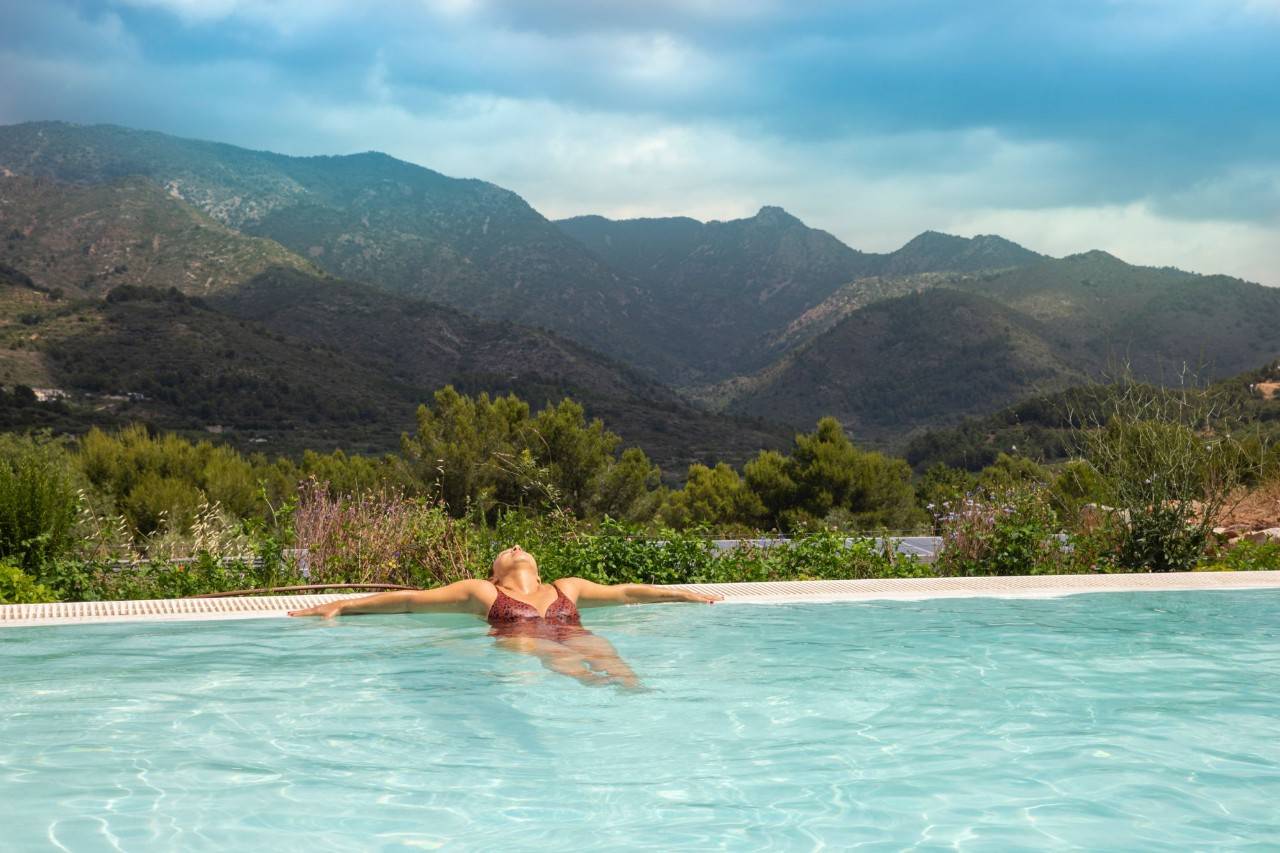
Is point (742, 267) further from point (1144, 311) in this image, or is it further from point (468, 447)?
point (468, 447)

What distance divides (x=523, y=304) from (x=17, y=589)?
12267 centimetres

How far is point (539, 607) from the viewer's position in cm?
627

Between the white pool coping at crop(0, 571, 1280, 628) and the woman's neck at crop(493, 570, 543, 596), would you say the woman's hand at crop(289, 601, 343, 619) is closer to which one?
the white pool coping at crop(0, 571, 1280, 628)

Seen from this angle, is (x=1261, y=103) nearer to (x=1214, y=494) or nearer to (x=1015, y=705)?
(x=1214, y=494)

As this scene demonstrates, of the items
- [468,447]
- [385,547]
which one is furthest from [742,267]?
[385,547]

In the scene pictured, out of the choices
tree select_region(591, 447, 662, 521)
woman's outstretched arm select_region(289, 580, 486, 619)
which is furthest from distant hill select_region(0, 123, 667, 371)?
woman's outstretched arm select_region(289, 580, 486, 619)

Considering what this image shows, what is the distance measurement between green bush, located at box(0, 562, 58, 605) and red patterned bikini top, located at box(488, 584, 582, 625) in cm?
298

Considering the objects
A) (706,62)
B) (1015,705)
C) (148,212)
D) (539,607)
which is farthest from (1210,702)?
(148,212)

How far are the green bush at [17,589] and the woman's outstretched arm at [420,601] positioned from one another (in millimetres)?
1815

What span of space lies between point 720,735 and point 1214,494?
7.06 meters

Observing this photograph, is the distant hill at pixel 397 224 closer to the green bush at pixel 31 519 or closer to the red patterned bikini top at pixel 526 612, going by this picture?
the green bush at pixel 31 519

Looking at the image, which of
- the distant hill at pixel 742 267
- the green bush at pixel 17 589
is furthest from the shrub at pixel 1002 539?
the distant hill at pixel 742 267

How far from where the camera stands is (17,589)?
7062 millimetres

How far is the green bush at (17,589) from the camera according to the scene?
7039mm
